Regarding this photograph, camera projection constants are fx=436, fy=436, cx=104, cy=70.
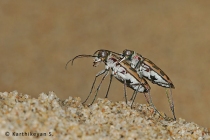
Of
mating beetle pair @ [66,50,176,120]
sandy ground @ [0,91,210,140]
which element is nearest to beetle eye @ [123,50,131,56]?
mating beetle pair @ [66,50,176,120]

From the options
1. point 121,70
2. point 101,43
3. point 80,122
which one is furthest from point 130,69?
point 101,43

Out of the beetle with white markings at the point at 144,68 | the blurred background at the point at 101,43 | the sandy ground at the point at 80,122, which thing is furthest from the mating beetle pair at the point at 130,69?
the blurred background at the point at 101,43

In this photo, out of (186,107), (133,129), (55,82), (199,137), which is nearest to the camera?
(133,129)

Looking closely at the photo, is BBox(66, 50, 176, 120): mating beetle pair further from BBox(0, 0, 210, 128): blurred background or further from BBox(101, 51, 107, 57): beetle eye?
BBox(0, 0, 210, 128): blurred background

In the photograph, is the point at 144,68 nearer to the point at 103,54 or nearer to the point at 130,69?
the point at 130,69

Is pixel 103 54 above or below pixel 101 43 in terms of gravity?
below

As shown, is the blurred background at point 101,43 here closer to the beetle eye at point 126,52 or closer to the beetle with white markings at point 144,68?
the beetle with white markings at point 144,68

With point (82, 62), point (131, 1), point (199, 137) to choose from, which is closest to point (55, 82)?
point (82, 62)

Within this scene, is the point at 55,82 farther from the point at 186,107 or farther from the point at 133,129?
the point at 133,129
